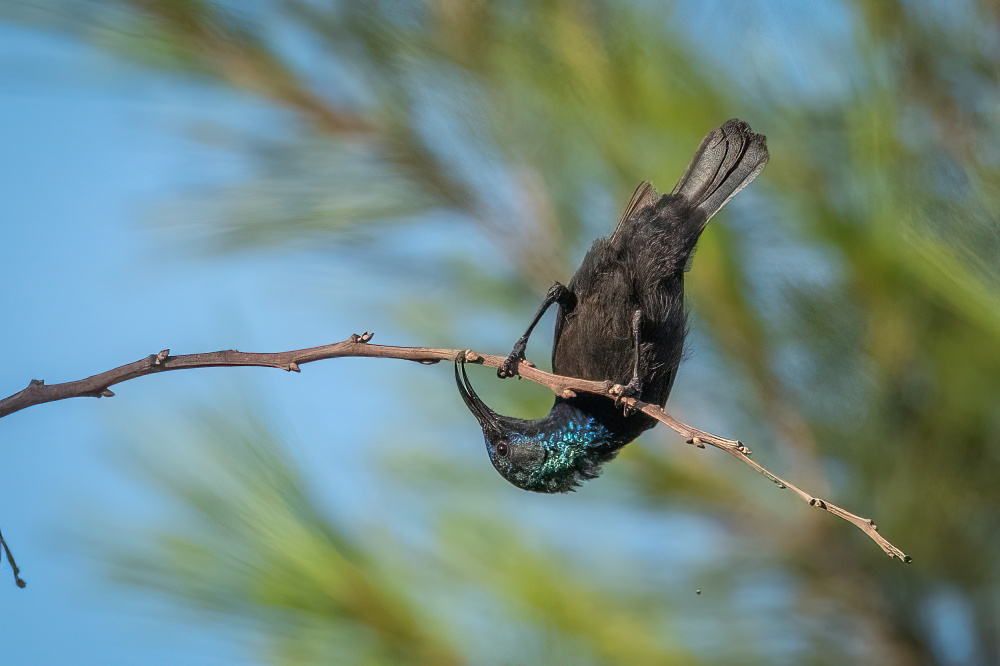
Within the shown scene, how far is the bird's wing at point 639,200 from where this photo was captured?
1.27 m

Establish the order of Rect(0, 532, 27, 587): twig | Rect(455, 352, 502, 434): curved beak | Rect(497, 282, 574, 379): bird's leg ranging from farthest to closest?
1. Rect(497, 282, 574, 379): bird's leg
2. Rect(455, 352, 502, 434): curved beak
3. Rect(0, 532, 27, 587): twig

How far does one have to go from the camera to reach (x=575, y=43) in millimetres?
1213

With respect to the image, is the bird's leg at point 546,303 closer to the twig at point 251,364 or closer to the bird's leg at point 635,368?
the bird's leg at point 635,368

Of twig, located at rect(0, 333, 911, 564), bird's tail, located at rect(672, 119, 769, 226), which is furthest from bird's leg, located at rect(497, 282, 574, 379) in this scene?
twig, located at rect(0, 333, 911, 564)

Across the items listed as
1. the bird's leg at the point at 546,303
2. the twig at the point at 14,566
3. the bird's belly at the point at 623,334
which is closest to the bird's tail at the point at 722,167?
the bird's belly at the point at 623,334

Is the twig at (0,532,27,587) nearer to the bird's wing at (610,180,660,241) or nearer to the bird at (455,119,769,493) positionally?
the bird at (455,119,769,493)

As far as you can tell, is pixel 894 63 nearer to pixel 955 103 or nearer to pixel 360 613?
pixel 955 103

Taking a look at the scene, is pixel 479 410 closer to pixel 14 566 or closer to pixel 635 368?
pixel 635 368

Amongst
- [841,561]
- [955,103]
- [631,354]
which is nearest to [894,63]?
[955,103]

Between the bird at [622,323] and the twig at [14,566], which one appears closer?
the twig at [14,566]

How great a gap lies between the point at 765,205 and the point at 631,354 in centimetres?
29

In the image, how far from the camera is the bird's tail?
3.89 ft

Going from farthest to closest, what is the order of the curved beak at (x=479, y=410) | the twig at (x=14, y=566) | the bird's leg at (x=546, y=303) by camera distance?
1. the bird's leg at (x=546, y=303)
2. the curved beak at (x=479, y=410)
3. the twig at (x=14, y=566)

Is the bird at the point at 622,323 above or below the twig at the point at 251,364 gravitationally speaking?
above
